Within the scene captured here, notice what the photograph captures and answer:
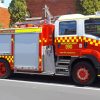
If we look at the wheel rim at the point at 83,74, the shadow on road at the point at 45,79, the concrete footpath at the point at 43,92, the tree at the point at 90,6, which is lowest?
the concrete footpath at the point at 43,92

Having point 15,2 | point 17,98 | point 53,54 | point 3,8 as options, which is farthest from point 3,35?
point 3,8

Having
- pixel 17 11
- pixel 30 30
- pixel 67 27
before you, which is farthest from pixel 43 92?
pixel 17 11

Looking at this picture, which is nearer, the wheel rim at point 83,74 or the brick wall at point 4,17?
the wheel rim at point 83,74

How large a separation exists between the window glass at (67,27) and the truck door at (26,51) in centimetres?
106

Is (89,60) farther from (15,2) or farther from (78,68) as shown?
(15,2)

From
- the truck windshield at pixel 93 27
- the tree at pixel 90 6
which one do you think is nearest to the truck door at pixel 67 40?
the truck windshield at pixel 93 27

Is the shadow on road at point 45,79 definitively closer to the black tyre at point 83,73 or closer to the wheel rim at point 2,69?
the wheel rim at point 2,69

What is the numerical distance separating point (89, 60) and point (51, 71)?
1.63 m

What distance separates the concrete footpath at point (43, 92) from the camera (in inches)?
457

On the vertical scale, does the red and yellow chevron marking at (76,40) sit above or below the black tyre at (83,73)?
above

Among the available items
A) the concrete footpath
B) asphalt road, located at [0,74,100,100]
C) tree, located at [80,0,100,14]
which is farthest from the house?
the concrete footpath

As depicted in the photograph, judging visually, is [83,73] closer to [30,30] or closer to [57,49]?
[57,49]

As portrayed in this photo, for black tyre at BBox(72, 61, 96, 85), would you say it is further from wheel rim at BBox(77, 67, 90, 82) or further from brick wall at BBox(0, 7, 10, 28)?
brick wall at BBox(0, 7, 10, 28)

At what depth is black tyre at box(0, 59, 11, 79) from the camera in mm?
16016
